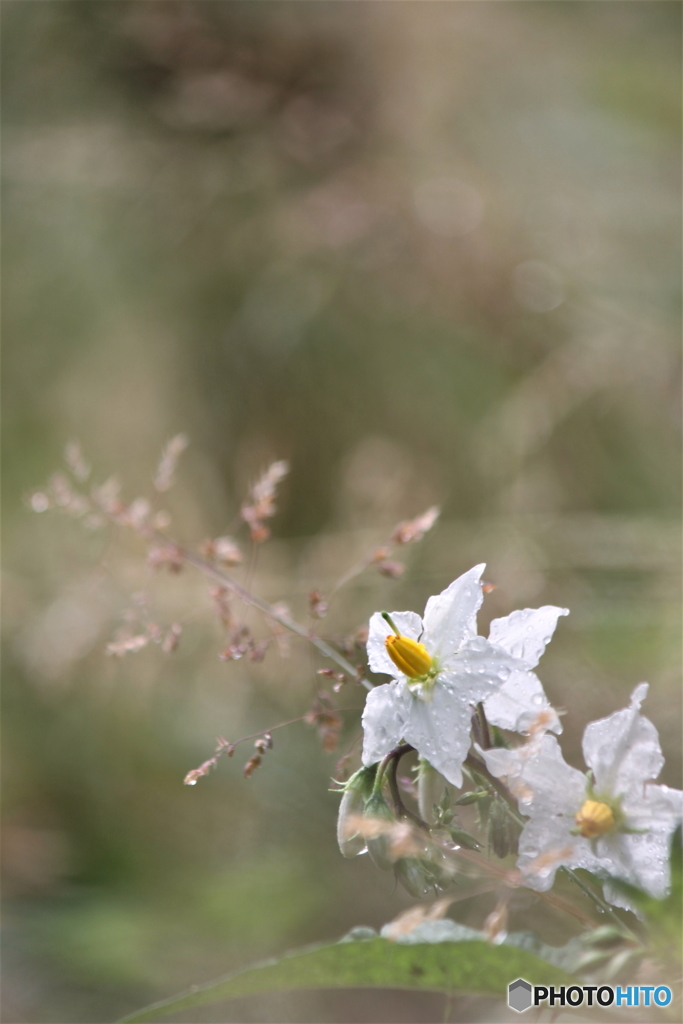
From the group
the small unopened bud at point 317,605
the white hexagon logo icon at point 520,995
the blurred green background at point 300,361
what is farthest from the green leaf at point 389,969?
the blurred green background at point 300,361

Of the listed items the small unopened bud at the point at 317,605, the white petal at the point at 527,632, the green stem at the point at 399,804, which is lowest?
the green stem at the point at 399,804

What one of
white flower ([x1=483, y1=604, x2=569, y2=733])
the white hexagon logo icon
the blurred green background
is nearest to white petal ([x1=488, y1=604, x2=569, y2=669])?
white flower ([x1=483, y1=604, x2=569, y2=733])

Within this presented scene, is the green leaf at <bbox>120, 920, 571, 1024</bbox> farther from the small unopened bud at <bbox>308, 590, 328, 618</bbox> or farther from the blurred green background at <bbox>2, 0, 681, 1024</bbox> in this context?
the blurred green background at <bbox>2, 0, 681, 1024</bbox>

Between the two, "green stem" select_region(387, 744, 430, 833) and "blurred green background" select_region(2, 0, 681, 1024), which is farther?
"blurred green background" select_region(2, 0, 681, 1024)

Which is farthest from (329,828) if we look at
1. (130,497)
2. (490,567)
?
(130,497)

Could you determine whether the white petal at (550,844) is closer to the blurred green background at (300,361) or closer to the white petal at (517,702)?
the white petal at (517,702)

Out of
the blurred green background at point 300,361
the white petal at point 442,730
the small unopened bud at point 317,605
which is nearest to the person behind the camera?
the white petal at point 442,730
